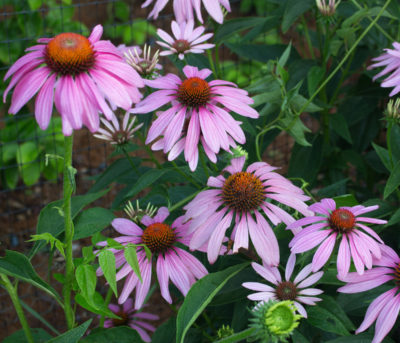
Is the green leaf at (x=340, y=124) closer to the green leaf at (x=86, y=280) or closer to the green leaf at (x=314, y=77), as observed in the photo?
the green leaf at (x=314, y=77)

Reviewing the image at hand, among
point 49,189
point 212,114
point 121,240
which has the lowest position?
point 49,189

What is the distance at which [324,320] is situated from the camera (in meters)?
0.65

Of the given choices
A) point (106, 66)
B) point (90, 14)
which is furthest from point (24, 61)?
point (90, 14)

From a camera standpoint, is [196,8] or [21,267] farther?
[196,8]

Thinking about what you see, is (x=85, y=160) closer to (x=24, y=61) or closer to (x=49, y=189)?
(x=49, y=189)

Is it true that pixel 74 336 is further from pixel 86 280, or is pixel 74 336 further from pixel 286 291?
pixel 286 291

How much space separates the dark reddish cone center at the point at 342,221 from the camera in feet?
1.99

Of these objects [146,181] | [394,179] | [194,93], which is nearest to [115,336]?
[146,181]

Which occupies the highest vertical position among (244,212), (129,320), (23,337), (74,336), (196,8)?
(196,8)

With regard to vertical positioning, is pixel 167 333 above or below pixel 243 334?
below

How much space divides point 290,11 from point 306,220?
1.65 ft

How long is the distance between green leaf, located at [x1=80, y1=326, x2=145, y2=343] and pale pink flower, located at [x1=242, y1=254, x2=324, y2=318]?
0.57ft

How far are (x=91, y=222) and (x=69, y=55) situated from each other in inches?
10.6

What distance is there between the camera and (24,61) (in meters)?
0.58
